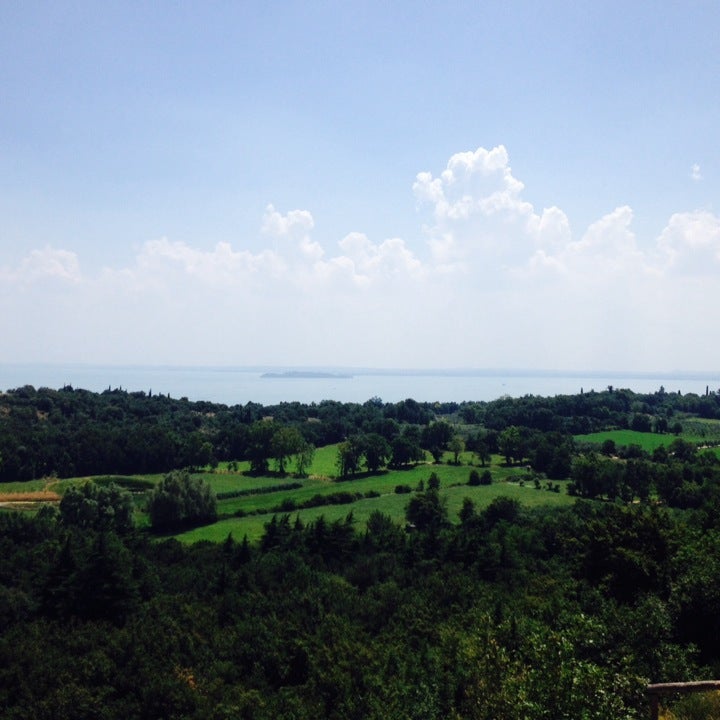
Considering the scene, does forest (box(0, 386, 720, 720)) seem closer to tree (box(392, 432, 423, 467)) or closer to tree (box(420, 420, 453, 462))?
tree (box(392, 432, 423, 467))

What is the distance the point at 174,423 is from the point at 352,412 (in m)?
50.5

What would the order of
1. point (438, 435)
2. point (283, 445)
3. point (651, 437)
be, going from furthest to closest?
point (651, 437) < point (438, 435) < point (283, 445)

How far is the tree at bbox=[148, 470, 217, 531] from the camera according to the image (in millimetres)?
70312

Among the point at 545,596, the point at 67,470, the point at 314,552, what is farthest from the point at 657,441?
the point at 67,470

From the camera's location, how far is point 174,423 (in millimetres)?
143125

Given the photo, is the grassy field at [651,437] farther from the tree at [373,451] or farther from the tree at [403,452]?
the tree at [373,451]

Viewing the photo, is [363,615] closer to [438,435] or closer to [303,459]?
[303,459]

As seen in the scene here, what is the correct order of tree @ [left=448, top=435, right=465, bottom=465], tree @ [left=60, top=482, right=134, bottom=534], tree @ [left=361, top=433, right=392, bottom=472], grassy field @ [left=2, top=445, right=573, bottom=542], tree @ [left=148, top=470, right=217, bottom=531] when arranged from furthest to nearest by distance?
tree @ [left=448, top=435, right=465, bottom=465], tree @ [left=361, top=433, right=392, bottom=472], grassy field @ [left=2, top=445, right=573, bottom=542], tree @ [left=148, top=470, right=217, bottom=531], tree @ [left=60, top=482, right=134, bottom=534]

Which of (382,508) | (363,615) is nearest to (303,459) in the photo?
(382,508)

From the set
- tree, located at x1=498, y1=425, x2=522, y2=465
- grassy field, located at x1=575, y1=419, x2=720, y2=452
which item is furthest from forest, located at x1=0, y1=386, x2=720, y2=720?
grassy field, located at x1=575, y1=419, x2=720, y2=452

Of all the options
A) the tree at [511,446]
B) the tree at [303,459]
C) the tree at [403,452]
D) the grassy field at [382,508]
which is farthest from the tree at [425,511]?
the tree at [511,446]

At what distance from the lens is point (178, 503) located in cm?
7012

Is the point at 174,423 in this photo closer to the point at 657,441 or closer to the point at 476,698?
the point at 657,441

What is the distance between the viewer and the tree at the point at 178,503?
2768 inches
